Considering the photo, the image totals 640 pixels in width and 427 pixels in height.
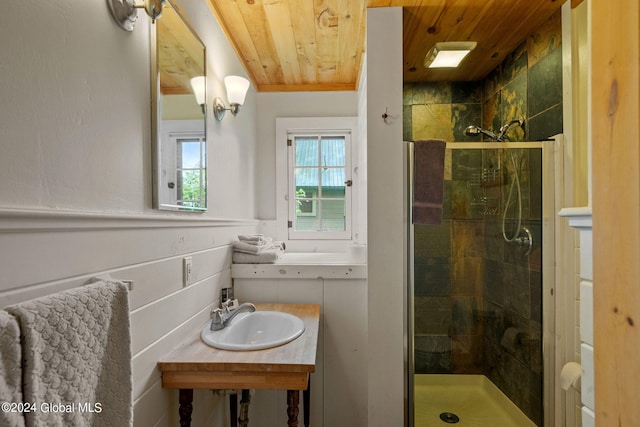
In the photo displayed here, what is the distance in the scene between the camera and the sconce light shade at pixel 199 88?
1338 mm

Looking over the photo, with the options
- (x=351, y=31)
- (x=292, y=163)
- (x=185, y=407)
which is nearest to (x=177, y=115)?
(x=185, y=407)

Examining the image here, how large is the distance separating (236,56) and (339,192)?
1.27 metres

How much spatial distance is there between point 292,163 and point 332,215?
0.57 m

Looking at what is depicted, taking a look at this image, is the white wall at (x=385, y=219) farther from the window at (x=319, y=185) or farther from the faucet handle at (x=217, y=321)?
the window at (x=319, y=185)

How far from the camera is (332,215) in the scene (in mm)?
2574

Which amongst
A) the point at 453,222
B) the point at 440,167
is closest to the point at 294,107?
the point at 440,167

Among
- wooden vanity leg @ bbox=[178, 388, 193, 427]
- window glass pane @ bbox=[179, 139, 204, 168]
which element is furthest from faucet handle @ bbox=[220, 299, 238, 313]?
window glass pane @ bbox=[179, 139, 204, 168]


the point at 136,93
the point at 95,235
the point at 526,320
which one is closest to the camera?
the point at 95,235

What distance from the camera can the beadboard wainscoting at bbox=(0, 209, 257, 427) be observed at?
59 centimetres

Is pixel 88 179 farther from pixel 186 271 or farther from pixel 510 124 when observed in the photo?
pixel 510 124

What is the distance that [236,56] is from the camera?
2000mm

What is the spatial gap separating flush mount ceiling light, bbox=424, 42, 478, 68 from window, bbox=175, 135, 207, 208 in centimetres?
151

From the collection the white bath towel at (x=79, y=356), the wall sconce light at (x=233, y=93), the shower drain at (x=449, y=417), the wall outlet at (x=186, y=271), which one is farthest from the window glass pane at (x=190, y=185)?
the shower drain at (x=449, y=417)

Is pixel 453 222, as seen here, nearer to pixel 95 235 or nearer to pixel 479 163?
pixel 479 163
